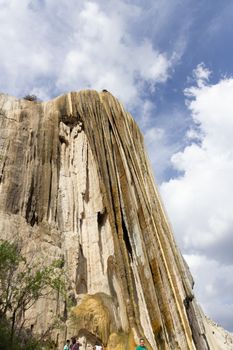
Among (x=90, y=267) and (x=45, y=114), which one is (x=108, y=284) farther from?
(x=45, y=114)

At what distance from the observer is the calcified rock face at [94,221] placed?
2195 centimetres

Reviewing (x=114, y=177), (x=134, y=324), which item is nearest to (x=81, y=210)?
(x=114, y=177)

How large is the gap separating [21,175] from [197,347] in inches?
592

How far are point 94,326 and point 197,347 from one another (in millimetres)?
8842

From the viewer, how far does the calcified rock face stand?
72.0 ft

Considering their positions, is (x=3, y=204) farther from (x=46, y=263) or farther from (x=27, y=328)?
(x=27, y=328)

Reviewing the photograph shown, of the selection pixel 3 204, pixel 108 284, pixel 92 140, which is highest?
pixel 92 140

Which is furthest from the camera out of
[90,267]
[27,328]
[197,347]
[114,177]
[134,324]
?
[114,177]

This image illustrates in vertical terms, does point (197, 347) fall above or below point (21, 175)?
below

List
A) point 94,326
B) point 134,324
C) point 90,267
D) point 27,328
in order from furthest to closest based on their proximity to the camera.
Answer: point 90,267, point 134,324, point 94,326, point 27,328

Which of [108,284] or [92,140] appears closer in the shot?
[108,284]

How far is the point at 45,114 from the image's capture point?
29750mm

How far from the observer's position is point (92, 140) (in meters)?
29.8

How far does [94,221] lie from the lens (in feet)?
86.0
